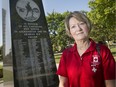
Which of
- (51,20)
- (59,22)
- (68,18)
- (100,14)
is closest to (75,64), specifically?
(68,18)

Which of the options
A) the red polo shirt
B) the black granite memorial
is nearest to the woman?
the red polo shirt

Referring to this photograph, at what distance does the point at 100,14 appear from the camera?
76.2ft

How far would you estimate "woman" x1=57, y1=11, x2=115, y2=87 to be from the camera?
2369mm

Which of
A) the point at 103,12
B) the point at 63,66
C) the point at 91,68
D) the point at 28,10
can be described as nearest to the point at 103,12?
the point at 103,12

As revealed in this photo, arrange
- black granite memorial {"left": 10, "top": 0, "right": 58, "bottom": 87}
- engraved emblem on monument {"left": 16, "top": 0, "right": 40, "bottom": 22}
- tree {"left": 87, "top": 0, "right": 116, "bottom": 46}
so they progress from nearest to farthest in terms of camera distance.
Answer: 1. black granite memorial {"left": 10, "top": 0, "right": 58, "bottom": 87}
2. engraved emblem on monument {"left": 16, "top": 0, "right": 40, "bottom": 22}
3. tree {"left": 87, "top": 0, "right": 116, "bottom": 46}

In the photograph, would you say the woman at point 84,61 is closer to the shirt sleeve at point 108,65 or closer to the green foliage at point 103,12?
the shirt sleeve at point 108,65

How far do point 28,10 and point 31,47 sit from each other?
0.86 metres

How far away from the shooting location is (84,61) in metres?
2.39

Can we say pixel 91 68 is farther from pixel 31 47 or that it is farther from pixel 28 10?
pixel 28 10

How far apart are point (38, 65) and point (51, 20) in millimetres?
4414

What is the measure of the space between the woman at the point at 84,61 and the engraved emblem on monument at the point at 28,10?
431cm

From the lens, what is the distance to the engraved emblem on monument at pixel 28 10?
6.70 metres

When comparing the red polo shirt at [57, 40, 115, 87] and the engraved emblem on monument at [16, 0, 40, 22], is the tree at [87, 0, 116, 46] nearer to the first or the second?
the engraved emblem on monument at [16, 0, 40, 22]

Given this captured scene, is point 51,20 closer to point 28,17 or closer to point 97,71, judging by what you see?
point 28,17
